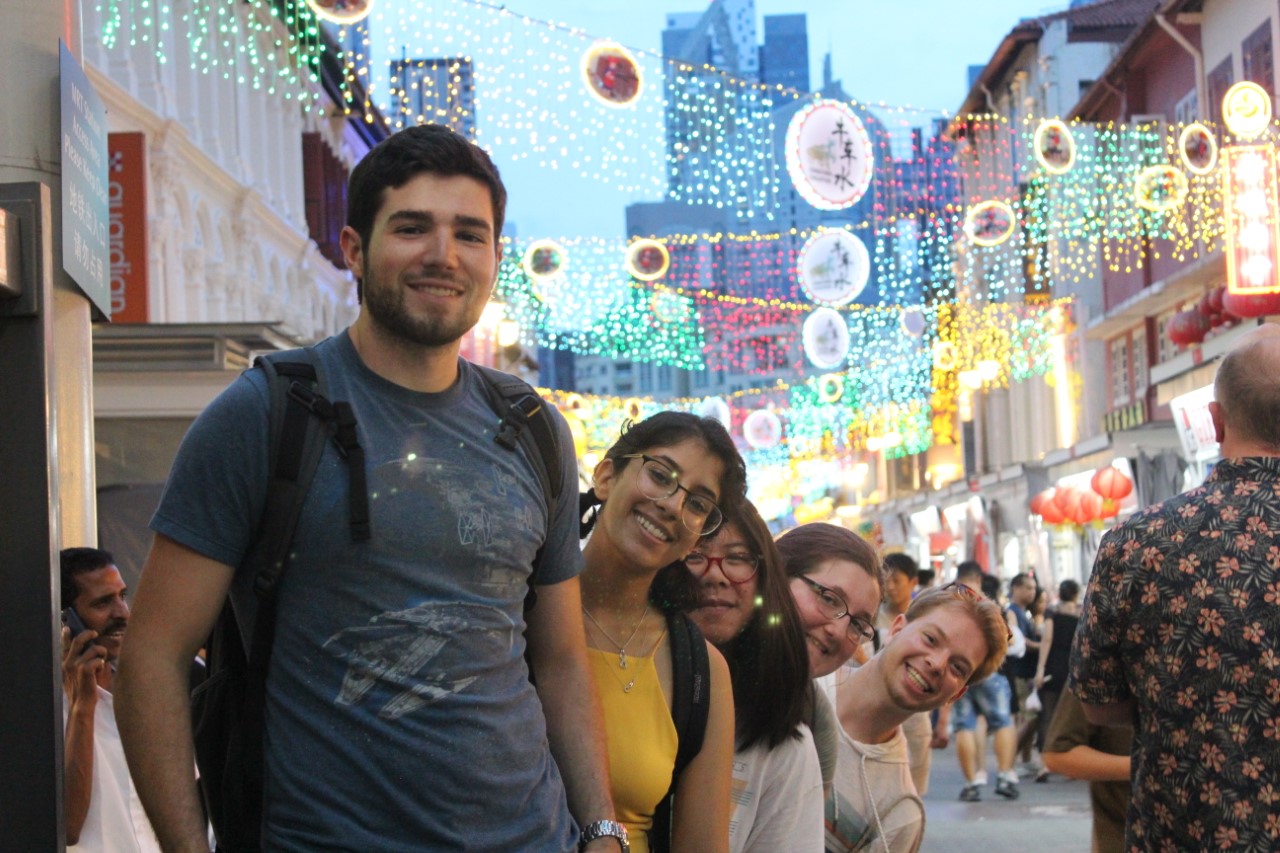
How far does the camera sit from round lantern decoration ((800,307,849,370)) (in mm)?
34188

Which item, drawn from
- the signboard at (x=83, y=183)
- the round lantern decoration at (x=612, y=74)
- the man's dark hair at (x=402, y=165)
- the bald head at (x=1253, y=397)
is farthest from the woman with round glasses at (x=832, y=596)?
the round lantern decoration at (x=612, y=74)

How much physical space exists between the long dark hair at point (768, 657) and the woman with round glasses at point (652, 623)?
190 mm

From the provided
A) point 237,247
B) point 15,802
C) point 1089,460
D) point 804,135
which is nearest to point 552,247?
point 237,247

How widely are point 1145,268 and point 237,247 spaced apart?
17.8 m

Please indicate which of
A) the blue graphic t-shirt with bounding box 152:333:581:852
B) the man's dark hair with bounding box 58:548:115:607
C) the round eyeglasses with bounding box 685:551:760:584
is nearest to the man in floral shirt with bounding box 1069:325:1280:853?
the round eyeglasses with bounding box 685:551:760:584

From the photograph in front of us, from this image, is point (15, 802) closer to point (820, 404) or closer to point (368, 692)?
point (368, 692)

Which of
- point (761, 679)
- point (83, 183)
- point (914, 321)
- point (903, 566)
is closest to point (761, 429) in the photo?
point (914, 321)

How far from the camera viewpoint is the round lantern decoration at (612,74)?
58.5 feet

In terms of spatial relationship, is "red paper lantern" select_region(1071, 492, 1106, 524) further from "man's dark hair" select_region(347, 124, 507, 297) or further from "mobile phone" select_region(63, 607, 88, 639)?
"man's dark hair" select_region(347, 124, 507, 297)

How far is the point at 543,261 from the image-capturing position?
30.4 m

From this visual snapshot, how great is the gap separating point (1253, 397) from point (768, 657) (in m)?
1.43

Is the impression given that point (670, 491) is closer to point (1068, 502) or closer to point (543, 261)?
point (543, 261)

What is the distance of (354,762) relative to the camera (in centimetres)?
287

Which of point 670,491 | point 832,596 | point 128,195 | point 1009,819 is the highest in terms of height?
point 128,195
